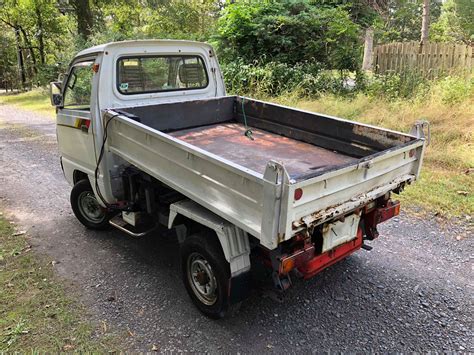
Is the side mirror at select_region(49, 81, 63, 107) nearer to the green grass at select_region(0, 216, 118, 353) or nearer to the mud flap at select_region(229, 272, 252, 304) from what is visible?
the green grass at select_region(0, 216, 118, 353)

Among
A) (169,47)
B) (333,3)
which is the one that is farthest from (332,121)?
(333,3)

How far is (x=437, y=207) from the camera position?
507 cm

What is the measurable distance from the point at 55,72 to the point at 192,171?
1993 centimetres

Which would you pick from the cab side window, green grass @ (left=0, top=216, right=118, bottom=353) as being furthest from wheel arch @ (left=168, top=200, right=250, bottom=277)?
the cab side window

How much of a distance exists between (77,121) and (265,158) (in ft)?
7.04

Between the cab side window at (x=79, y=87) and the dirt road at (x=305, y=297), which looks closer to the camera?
the dirt road at (x=305, y=297)

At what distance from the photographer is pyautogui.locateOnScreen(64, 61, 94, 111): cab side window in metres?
4.28

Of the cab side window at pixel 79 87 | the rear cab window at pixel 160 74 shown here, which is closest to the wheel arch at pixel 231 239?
the rear cab window at pixel 160 74

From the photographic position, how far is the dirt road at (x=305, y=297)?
299 centimetres

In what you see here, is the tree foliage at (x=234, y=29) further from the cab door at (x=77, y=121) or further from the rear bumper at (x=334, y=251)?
the rear bumper at (x=334, y=251)

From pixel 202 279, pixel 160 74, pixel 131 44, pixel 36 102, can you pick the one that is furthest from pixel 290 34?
pixel 36 102

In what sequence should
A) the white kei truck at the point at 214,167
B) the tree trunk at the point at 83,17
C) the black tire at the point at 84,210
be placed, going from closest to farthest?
the white kei truck at the point at 214,167
the black tire at the point at 84,210
the tree trunk at the point at 83,17

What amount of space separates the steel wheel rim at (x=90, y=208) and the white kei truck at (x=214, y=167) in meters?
0.02

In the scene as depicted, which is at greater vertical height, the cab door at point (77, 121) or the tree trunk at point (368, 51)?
the tree trunk at point (368, 51)
